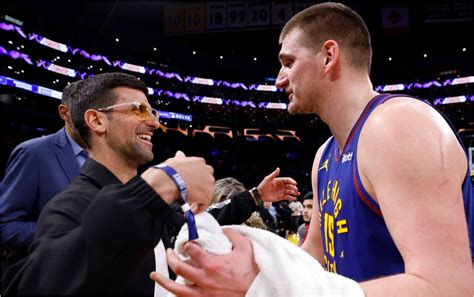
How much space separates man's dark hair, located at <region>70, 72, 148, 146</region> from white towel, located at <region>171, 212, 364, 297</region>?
1440 mm

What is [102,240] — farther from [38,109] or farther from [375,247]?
[38,109]

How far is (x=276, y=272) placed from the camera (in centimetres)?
134

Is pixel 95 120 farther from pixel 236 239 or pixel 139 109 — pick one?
pixel 236 239

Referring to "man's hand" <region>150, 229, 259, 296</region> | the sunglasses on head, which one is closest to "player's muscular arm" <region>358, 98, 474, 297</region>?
"man's hand" <region>150, 229, 259, 296</region>

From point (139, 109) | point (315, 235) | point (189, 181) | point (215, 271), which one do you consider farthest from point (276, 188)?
point (215, 271)

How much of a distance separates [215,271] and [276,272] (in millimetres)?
194

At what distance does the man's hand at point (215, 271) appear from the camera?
1.26 m

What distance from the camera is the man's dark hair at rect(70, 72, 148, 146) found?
256 centimetres

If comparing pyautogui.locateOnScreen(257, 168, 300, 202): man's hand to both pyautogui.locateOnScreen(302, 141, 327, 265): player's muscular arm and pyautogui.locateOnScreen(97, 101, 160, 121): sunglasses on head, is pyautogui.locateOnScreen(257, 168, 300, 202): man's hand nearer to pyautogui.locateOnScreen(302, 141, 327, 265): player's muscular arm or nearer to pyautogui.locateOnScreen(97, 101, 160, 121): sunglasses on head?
pyautogui.locateOnScreen(302, 141, 327, 265): player's muscular arm

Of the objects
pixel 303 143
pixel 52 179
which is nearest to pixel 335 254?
pixel 52 179

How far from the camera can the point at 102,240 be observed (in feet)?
4.09

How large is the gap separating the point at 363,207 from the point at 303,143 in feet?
97.0

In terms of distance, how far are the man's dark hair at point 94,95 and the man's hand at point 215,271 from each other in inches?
57.2

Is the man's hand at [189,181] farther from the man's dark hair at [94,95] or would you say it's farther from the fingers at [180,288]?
the man's dark hair at [94,95]
